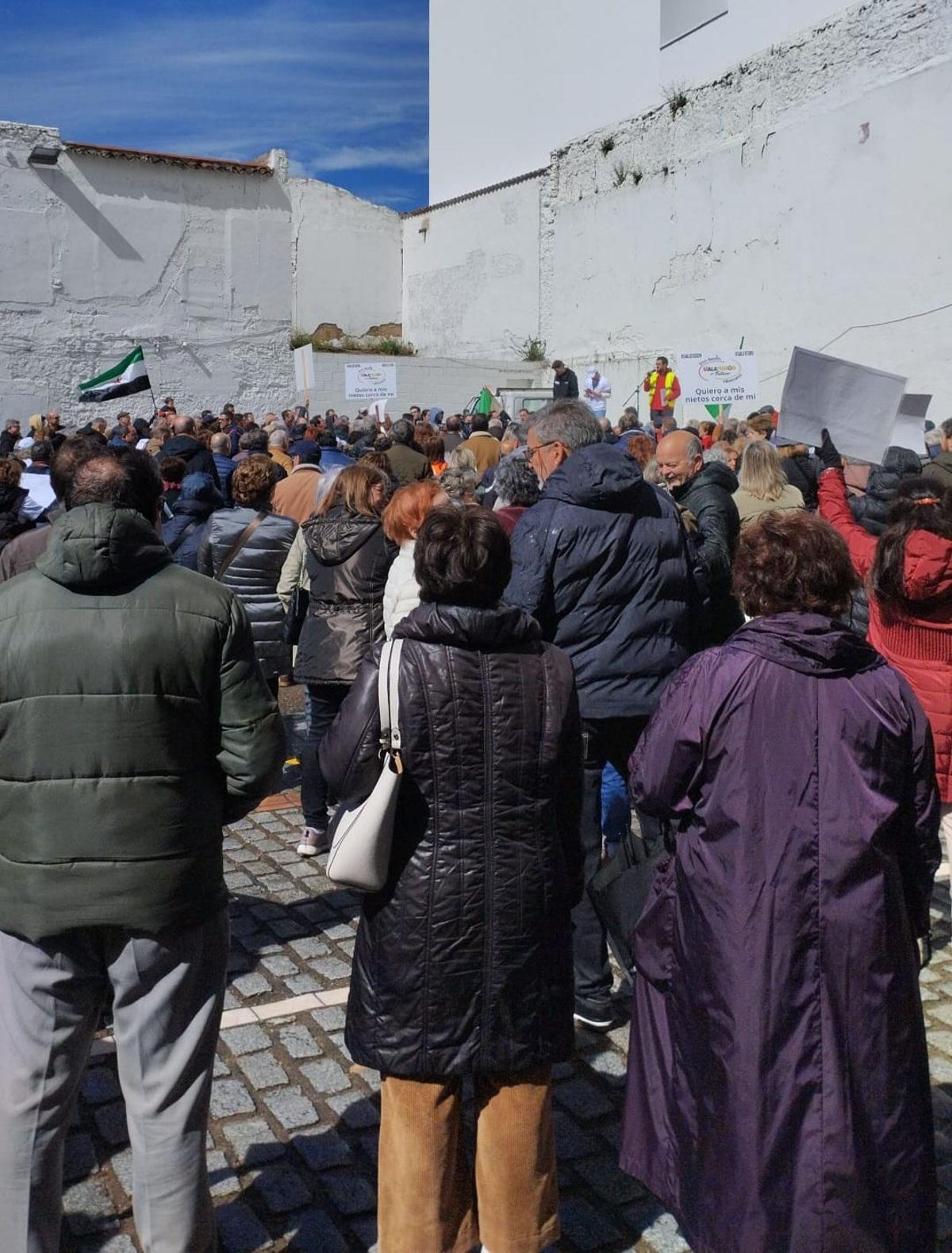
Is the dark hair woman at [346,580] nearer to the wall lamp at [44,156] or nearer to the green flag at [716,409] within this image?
the green flag at [716,409]

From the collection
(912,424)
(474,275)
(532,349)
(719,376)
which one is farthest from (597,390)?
(912,424)

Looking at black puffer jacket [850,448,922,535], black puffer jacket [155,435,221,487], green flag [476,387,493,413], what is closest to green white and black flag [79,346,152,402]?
black puffer jacket [155,435,221,487]

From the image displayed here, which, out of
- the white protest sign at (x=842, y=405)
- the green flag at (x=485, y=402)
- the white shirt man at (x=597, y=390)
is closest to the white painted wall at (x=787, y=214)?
the white shirt man at (x=597, y=390)

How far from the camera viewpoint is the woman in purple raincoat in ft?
8.00

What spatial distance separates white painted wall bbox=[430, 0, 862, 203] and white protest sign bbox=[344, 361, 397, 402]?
11.1 metres

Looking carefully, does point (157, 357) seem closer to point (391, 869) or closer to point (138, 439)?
point (138, 439)

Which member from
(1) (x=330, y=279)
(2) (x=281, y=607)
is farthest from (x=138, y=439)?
(1) (x=330, y=279)

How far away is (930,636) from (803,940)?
8.20 ft

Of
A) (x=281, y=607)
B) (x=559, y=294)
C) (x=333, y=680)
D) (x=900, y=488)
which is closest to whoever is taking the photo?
(x=900, y=488)

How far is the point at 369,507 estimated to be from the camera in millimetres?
5465

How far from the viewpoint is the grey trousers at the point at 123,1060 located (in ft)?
8.16

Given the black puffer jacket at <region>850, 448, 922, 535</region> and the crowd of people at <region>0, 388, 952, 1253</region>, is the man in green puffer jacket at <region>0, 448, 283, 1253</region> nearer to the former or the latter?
the crowd of people at <region>0, 388, 952, 1253</region>

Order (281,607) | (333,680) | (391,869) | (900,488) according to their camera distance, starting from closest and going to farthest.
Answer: (391,869) → (900,488) → (333,680) → (281,607)

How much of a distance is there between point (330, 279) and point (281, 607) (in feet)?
90.8
